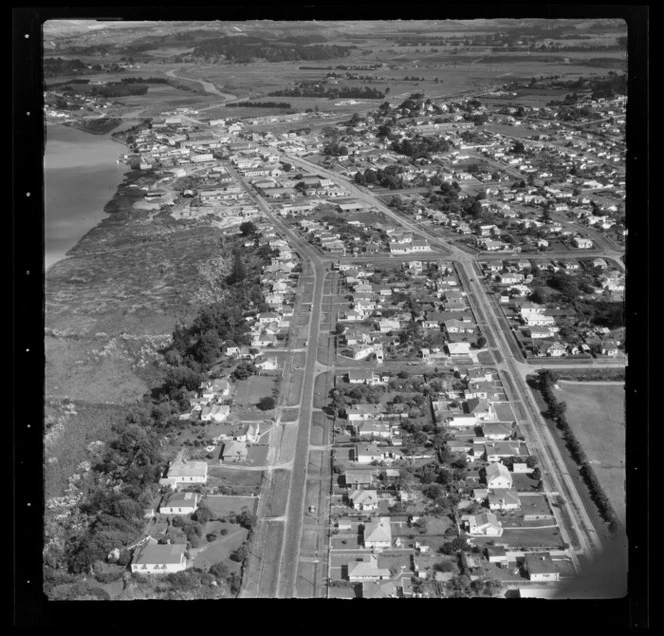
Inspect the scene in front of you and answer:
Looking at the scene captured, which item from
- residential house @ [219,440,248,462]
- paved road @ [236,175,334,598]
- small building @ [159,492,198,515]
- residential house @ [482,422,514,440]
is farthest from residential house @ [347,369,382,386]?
small building @ [159,492,198,515]

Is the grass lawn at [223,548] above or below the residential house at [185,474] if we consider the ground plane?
below

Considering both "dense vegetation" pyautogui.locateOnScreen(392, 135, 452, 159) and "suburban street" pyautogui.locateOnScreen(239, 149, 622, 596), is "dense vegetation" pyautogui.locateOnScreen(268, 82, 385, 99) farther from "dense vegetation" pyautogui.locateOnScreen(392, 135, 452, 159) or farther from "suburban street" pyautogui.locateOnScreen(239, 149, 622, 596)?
"suburban street" pyautogui.locateOnScreen(239, 149, 622, 596)

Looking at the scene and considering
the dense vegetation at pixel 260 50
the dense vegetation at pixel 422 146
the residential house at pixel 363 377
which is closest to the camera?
the residential house at pixel 363 377

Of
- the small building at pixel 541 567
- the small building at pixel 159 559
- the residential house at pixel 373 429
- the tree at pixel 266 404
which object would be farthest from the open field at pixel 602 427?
the small building at pixel 159 559

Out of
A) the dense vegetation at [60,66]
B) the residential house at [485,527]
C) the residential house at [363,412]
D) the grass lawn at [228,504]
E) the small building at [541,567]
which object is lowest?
the small building at [541,567]

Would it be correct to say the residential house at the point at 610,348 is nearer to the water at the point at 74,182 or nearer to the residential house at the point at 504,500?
the residential house at the point at 504,500

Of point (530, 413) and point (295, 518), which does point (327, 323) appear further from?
point (295, 518)
